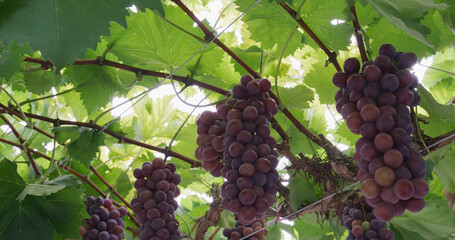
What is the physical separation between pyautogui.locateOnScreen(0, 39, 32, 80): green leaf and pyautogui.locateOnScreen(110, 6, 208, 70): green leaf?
10.2 inches

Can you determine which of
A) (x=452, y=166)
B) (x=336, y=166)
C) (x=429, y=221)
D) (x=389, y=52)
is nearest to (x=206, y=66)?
(x=336, y=166)

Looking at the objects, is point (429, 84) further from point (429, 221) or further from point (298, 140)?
point (298, 140)

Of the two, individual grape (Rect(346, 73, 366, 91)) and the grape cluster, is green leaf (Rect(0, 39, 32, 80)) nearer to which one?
the grape cluster

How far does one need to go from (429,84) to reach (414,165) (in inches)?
47.6

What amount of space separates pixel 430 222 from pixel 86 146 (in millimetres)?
1133

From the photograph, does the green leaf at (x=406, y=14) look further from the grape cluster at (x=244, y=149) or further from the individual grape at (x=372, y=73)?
the grape cluster at (x=244, y=149)

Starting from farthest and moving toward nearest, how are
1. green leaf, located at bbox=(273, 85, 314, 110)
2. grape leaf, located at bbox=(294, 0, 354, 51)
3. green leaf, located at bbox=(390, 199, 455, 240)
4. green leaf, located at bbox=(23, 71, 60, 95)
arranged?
green leaf, located at bbox=(23, 71, 60, 95)
green leaf, located at bbox=(390, 199, 455, 240)
green leaf, located at bbox=(273, 85, 314, 110)
grape leaf, located at bbox=(294, 0, 354, 51)

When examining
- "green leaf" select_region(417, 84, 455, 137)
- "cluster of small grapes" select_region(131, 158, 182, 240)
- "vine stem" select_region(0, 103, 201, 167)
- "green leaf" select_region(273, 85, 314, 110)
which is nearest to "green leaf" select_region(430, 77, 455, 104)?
"green leaf" select_region(417, 84, 455, 137)

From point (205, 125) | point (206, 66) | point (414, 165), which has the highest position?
point (206, 66)

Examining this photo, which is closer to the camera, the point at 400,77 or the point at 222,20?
the point at 400,77

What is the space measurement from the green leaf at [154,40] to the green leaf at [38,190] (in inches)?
16.6

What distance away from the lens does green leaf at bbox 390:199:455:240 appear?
1.33 meters

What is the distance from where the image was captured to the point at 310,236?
6.03 ft

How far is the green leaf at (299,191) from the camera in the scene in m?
1.21
